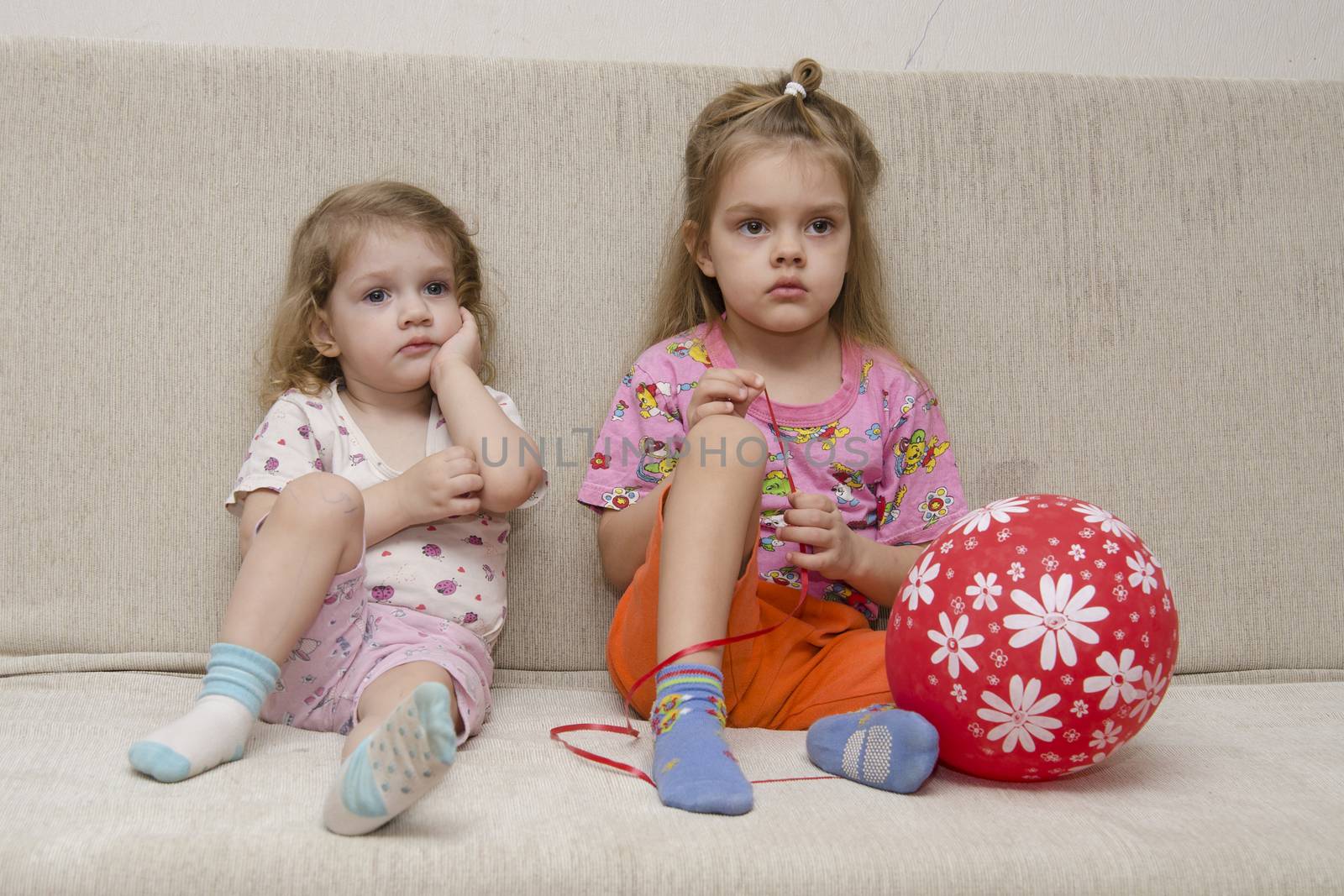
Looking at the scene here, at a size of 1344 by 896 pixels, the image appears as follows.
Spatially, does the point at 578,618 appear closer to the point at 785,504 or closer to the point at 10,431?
the point at 785,504

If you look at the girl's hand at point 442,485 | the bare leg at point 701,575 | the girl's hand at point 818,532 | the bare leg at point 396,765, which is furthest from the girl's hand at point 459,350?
the bare leg at point 396,765

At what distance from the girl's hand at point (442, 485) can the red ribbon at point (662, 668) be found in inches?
11.0

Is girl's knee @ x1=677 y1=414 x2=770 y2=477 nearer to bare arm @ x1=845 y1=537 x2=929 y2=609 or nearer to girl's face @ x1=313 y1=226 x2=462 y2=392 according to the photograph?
bare arm @ x1=845 y1=537 x2=929 y2=609

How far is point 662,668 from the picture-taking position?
3.92 ft

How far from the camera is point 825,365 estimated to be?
1.62m

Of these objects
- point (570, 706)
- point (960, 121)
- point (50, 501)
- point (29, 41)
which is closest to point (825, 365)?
point (960, 121)

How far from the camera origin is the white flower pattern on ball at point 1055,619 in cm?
105

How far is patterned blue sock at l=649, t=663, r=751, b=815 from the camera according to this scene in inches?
39.8

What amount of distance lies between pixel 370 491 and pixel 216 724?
14.9 inches

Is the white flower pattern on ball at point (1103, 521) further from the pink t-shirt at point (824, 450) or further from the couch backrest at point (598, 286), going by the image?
the couch backrest at point (598, 286)

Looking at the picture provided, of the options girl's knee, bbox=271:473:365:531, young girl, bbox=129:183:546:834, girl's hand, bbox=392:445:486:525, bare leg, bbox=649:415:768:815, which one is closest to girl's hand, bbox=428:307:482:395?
young girl, bbox=129:183:546:834

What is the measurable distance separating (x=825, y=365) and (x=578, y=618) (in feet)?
1.55

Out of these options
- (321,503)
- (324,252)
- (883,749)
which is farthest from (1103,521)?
(324,252)

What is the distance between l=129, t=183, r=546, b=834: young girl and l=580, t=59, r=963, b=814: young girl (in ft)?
0.57
